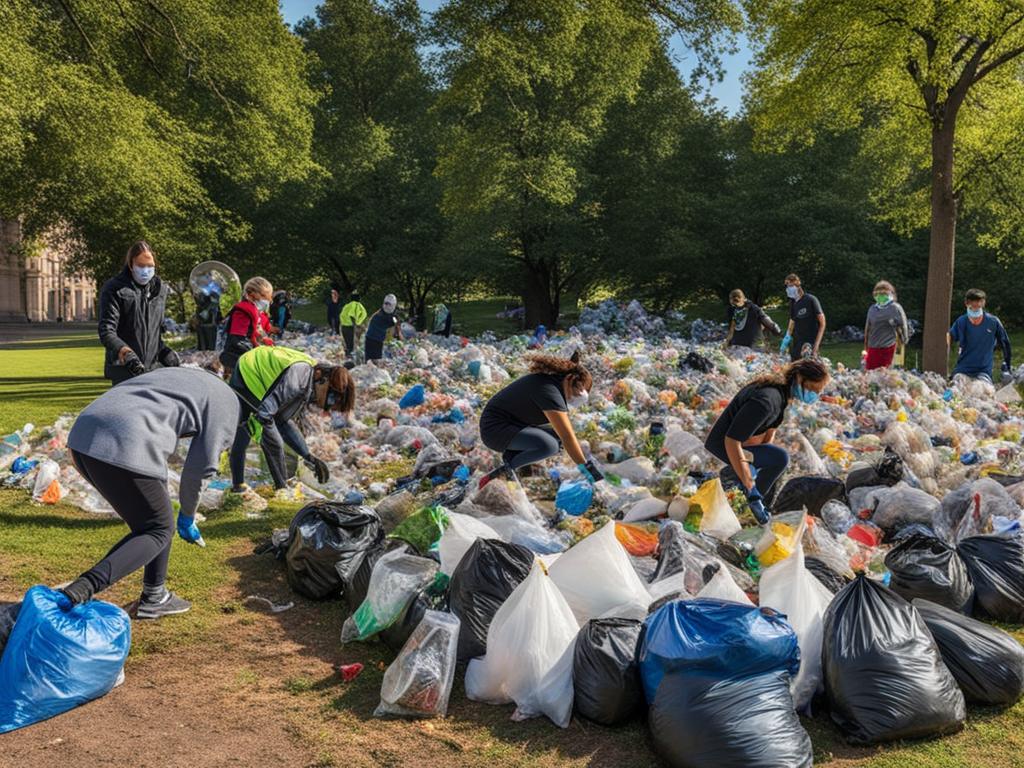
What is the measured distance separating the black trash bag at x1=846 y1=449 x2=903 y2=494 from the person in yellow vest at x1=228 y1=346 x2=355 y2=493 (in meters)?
3.32

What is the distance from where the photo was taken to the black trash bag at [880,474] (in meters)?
5.55

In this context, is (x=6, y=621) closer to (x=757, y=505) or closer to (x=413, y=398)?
(x=757, y=505)

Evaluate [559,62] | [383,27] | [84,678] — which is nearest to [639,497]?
[84,678]

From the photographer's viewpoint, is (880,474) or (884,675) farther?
(880,474)

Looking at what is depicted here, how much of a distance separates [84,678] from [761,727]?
2.27 m

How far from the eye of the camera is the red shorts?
9752 millimetres

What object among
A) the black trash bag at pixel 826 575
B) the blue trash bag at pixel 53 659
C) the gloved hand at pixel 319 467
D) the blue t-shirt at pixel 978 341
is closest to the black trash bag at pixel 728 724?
the black trash bag at pixel 826 575

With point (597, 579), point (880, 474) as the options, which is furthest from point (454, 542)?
point (880, 474)

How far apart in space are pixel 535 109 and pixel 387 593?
20650mm

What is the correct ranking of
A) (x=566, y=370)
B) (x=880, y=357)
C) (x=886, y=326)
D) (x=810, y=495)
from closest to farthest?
1. (x=566, y=370)
2. (x=810, y=495)
3. (x=886, y=326)
4. (x=880, y=357)

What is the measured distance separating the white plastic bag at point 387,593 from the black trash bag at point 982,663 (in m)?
1.99

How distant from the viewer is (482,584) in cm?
342

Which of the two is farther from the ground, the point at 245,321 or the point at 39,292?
the point at 245,321

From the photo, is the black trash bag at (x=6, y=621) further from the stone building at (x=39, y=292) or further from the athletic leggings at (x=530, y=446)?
the stone building at (x=39, y=292)
